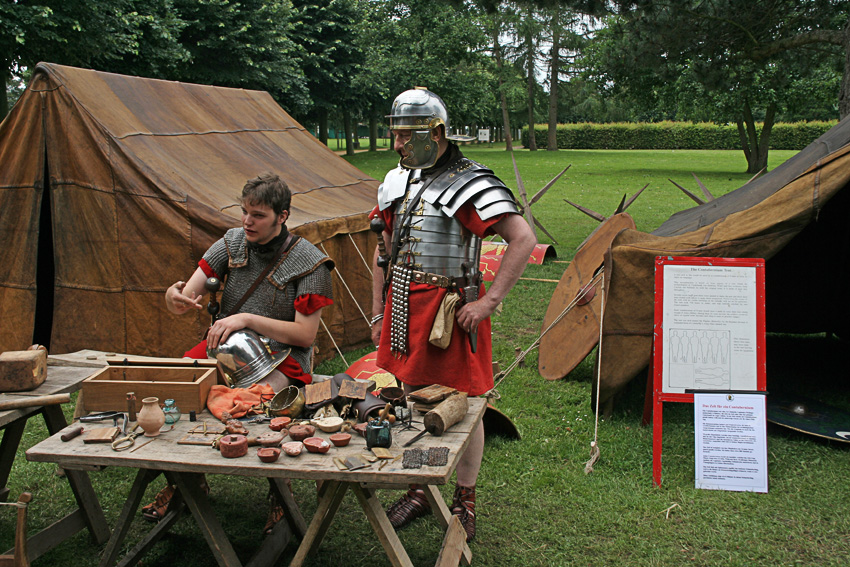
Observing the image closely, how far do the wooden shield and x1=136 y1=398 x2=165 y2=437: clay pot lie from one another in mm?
2906

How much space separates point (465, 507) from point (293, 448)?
109 cm

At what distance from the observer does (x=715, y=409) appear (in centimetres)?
350

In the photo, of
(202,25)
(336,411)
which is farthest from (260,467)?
(202,25)

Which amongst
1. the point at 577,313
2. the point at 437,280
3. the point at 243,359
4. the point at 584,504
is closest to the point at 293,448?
the point at 243,359

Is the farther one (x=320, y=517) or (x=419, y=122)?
(x=419, y=122)

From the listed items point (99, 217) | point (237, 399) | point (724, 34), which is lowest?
point (237, 399)

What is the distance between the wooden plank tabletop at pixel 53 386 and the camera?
8.54ft

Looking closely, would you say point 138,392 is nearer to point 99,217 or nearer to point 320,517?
point 320,517

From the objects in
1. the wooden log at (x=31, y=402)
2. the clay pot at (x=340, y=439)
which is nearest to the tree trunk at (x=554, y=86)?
the wooden log at (x=31, y=402)

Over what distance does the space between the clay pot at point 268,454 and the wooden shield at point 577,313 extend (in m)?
2.79

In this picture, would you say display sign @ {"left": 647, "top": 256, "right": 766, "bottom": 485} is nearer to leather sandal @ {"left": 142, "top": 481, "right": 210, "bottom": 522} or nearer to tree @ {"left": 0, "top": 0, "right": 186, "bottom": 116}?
leather sandal @ {"left": 142, "top": 481, "right": 210, "bottom": 522}

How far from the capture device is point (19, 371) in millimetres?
2803

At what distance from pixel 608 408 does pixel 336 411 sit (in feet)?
7.57

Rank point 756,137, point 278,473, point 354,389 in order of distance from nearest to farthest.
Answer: point 278,473, point 354,389, point 756,137
